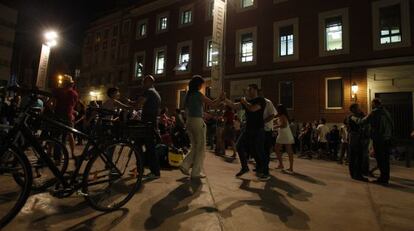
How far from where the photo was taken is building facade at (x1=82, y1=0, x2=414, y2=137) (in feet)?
51.6

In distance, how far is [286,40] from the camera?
Answer: 63.3 feet

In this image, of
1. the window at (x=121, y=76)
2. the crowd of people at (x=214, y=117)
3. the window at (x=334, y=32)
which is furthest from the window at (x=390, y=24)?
the window at (x=121, y=76)

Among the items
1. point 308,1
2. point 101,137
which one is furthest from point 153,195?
point 308,1

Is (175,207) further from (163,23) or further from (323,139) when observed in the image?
(163,23)

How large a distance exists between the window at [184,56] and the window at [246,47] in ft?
17.0

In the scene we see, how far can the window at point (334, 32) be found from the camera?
17.1 metres

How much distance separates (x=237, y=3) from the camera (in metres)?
21.6

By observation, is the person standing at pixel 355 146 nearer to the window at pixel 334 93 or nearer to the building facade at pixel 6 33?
the window at pixel 334 93

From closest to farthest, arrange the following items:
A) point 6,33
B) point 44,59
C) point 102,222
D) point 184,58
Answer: point 102,222, point 44,59, point 6,33, point 184,58

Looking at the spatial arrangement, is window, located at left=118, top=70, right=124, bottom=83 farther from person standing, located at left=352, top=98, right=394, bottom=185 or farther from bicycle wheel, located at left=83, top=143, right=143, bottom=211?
bicycle wheel, located at left=83, top=143, right=143, bottom=211

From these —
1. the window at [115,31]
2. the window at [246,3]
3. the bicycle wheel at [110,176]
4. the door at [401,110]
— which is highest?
the window at [115,31]

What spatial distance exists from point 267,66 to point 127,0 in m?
21.3

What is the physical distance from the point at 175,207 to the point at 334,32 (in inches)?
674

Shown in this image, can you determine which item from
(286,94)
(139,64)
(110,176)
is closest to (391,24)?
(286,94)
